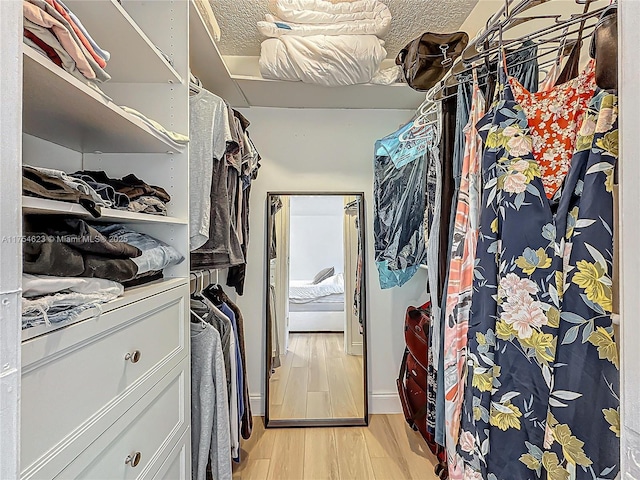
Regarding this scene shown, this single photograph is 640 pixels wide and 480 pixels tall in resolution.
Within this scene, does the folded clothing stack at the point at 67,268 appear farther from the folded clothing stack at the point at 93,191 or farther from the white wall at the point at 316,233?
the white wall at the point at 316,233

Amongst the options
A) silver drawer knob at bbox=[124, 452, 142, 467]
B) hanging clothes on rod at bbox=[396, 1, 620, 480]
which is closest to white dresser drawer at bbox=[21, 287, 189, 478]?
silver drawer knob at bbox=[124, 452, 142, 467]

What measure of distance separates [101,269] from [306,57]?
1525 millimetres

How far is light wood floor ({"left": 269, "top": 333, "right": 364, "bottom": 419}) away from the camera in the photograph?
233 cm

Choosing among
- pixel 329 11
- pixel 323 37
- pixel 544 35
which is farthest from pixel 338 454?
pixel 329 11

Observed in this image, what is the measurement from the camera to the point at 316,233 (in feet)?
7.84

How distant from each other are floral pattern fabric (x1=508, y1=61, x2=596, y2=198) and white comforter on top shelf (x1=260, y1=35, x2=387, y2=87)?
47.1 inches

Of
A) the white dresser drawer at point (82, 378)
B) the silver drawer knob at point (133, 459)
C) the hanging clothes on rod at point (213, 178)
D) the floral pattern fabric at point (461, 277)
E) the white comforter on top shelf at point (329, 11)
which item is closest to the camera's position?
the white dresser drawer at point (82, 378)

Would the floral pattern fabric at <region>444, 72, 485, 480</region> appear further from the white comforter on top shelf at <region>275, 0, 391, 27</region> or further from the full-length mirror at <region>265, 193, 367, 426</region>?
the full-length mirror at <region>265, 193, 367, 426</region>

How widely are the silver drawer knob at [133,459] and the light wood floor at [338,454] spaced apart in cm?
108

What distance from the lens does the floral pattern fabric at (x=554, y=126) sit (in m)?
0.79

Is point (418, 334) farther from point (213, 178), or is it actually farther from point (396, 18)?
point (396, 18)

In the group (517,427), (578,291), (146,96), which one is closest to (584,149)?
(578,291)

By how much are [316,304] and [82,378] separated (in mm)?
1800

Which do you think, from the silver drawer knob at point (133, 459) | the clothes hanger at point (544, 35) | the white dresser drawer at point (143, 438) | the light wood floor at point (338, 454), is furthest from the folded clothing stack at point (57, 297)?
the light wood floor at point (338, 454)
